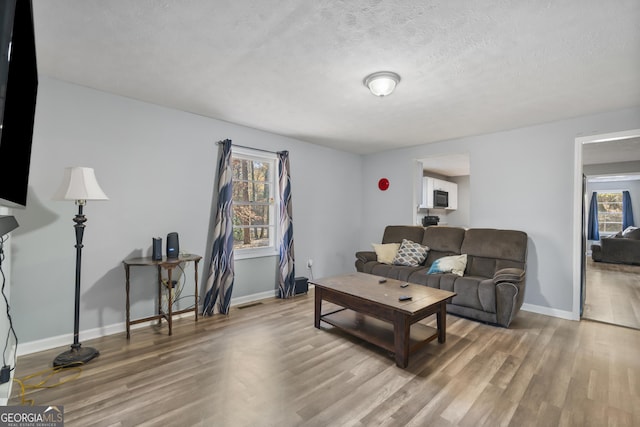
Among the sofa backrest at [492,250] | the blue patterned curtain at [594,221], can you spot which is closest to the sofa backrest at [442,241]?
the sofa backrest at [492,250]

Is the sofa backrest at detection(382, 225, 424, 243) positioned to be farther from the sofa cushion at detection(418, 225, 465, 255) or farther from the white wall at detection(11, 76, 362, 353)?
the white wall at detection(11, 76, 362, 353)

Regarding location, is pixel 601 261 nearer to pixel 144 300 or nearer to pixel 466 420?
pixel 466 420

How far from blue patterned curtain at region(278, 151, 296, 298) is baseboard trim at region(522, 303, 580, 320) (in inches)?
123

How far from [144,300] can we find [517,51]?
4.05 metres

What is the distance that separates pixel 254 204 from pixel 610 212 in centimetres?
1033

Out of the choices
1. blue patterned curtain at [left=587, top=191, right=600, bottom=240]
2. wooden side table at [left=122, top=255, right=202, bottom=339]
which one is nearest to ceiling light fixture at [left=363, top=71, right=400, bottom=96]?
wooden side table at [left=122, top=255, right=202, bottom=339]

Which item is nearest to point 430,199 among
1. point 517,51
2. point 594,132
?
point 594,132

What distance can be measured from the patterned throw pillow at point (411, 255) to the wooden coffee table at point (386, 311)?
3.61ft

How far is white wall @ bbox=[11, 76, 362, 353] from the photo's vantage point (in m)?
2.52

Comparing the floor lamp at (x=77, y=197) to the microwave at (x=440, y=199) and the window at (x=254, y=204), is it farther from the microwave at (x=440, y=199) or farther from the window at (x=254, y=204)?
the microwave at (x=440, y=199)

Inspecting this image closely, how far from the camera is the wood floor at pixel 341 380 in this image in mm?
1742

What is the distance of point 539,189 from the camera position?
3658mm

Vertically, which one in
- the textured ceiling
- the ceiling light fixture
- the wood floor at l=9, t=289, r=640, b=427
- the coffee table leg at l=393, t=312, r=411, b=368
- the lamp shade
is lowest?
the wood floor at l=9, t=289, r=640, b=427

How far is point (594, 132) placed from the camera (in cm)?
330
